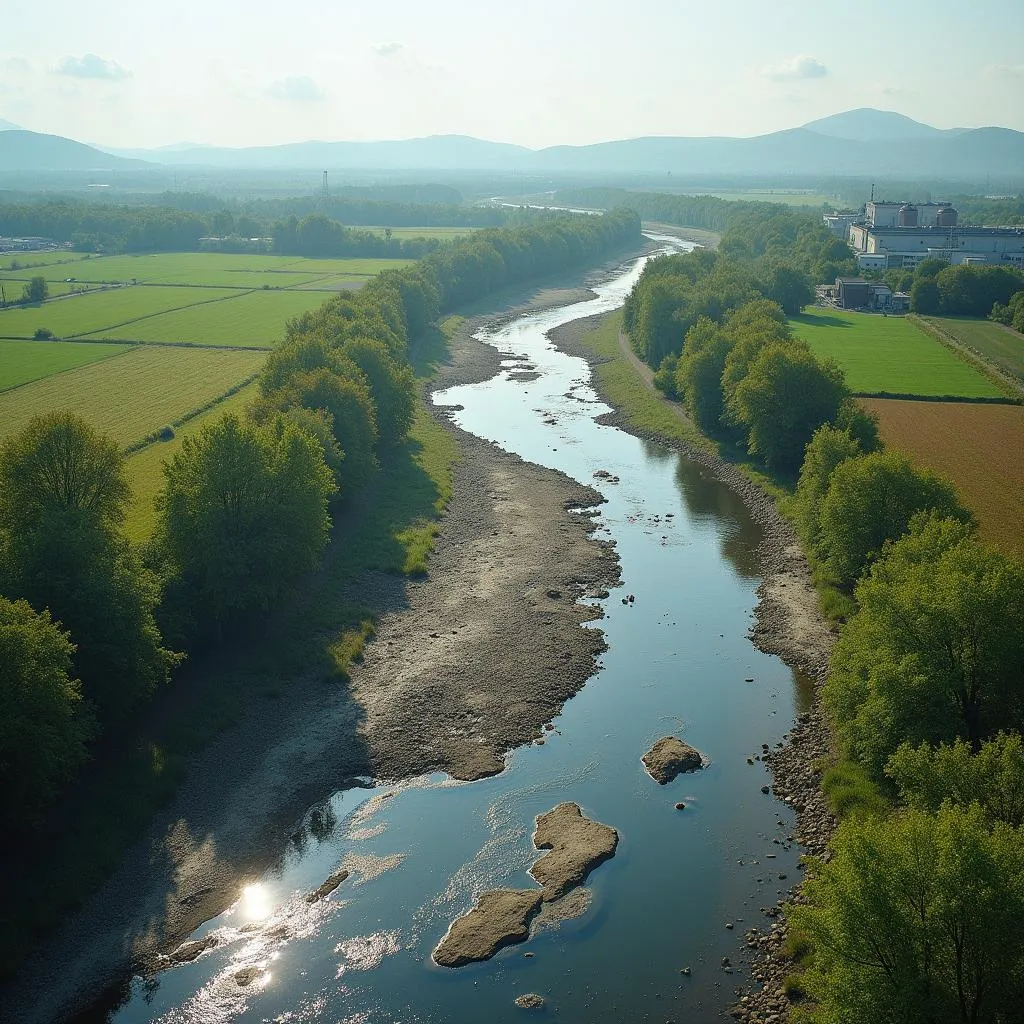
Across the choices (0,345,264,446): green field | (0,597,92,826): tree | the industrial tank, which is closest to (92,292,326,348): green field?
(0,345,264,446): green field

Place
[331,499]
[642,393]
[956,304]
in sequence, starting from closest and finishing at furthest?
1. [331,499]
2. [642,393]
3. [956,304]

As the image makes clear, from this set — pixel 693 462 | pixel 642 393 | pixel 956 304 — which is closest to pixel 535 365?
pixel 642 393

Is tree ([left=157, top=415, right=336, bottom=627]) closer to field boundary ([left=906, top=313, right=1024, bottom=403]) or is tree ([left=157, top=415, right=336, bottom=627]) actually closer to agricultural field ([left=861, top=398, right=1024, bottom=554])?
agricultural field ([left=861, top=398, right=1024, bottom=554])

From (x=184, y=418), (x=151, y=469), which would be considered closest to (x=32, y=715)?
(x=151, y=469)

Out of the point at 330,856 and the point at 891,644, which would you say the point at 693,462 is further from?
the point at 330,856

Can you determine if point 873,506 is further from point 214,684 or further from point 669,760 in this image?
point 214,684

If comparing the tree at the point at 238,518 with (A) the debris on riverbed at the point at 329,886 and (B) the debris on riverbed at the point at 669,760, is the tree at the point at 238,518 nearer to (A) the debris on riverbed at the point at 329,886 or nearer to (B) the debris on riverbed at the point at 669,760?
(A) the debris on riverbed at the point at 329,886
